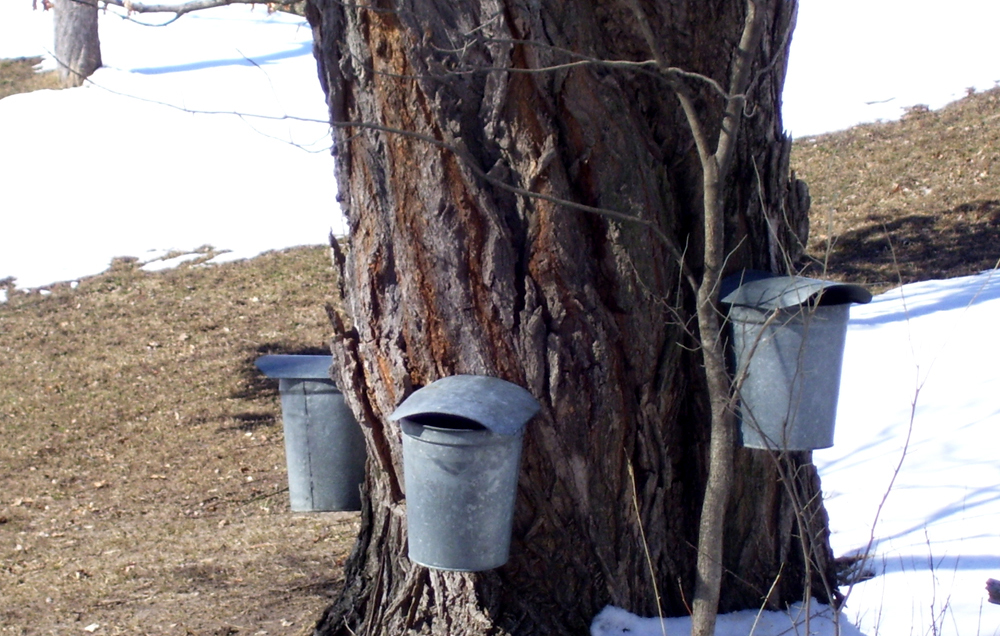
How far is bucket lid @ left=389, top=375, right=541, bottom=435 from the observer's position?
8.77ft

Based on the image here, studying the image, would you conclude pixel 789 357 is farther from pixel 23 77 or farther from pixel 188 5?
pixel 23 77

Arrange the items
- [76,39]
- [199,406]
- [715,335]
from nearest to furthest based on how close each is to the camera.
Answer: [715,335], [199,406], [76,39]

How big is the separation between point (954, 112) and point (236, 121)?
10.5 meters

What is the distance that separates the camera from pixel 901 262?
909 centimetres

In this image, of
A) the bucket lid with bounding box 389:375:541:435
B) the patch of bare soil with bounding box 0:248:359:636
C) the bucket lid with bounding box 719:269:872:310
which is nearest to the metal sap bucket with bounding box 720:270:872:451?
the bucket lid with bounding box 719:269:872:310

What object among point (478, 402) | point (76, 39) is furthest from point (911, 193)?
point (76, 39)

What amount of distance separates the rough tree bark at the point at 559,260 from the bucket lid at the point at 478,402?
127 millimetres

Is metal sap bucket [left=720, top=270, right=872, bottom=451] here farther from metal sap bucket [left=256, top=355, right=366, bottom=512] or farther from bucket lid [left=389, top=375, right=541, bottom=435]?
metal sap bucket [left=256, top=355, right=366, bottom=512]

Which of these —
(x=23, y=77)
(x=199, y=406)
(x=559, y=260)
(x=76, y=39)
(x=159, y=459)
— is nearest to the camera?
(x=559, y=260)

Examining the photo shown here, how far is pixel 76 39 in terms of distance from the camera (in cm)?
1662

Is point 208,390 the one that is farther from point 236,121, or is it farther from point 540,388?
point 236,121

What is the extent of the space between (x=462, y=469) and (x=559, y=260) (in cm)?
69

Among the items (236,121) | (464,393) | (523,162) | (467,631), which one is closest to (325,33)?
(523,162)

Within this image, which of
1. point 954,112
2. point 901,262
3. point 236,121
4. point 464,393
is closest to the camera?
point 464,393
